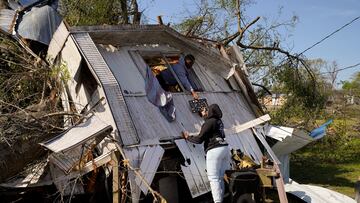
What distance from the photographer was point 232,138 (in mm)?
9633

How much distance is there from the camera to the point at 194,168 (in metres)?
8.40

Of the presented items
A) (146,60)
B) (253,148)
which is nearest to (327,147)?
(253,148)

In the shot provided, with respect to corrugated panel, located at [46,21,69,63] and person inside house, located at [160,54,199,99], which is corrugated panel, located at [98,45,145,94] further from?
person inside house, located at [160,54,199,99]

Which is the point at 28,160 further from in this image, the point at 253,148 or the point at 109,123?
the point at 253,148

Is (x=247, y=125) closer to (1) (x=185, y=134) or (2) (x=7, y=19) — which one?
(1) (x=185, y=134)

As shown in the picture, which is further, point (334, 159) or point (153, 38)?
point (334, 159)

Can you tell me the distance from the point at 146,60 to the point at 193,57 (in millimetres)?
1034

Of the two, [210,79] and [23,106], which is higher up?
[23,106]

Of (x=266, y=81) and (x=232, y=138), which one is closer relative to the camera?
(x=232, y=138)

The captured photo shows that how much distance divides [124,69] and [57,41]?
4.34 feet

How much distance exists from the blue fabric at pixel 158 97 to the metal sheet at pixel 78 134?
1617 millimetres

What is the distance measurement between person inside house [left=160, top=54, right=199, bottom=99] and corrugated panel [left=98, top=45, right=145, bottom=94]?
46.0 inches

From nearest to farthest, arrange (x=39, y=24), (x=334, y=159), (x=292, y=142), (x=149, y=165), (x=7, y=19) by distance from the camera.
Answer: (x=149, y=165) → (x=39, y=24) → (x=7, y=19) → (x=292, y=142) → (x=334, y=159)

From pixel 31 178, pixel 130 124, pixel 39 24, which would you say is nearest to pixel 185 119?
pixel 130 124
